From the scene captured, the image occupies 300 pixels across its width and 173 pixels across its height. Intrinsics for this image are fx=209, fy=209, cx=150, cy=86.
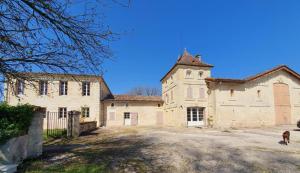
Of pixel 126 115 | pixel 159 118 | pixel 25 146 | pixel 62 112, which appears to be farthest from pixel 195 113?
pixel 25 146

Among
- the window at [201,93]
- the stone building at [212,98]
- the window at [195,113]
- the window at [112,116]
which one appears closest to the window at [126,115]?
the window at [112,116]

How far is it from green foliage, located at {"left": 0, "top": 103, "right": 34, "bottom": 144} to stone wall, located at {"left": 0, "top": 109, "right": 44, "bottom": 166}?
0.18 m

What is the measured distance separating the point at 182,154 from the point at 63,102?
1910cm

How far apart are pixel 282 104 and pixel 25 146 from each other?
25735 millimetres

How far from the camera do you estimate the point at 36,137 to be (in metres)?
7.13

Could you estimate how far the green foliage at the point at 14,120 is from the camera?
18.6 feet

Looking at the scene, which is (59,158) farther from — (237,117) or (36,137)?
(237,117)

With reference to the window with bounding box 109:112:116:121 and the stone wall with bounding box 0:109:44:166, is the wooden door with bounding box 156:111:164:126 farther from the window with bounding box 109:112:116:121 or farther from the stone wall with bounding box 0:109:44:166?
the stone wall with bounding box 0:109:44:166

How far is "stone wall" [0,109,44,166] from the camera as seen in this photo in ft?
18.3

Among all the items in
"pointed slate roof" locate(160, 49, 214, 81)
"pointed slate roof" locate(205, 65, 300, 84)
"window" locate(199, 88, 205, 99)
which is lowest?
"window" locate(199, 88, 205, 99)

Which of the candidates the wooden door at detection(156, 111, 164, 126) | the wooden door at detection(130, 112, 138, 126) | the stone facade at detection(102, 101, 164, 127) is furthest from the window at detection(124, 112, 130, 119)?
the wooden door at detection(156, 111, 164, 126)

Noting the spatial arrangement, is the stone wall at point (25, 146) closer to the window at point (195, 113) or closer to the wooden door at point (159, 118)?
the window at point (195, 113)

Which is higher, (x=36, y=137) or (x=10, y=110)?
(x=10, y=110)

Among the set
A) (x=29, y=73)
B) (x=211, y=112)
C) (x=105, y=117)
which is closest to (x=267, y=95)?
(x=211, y=112)
